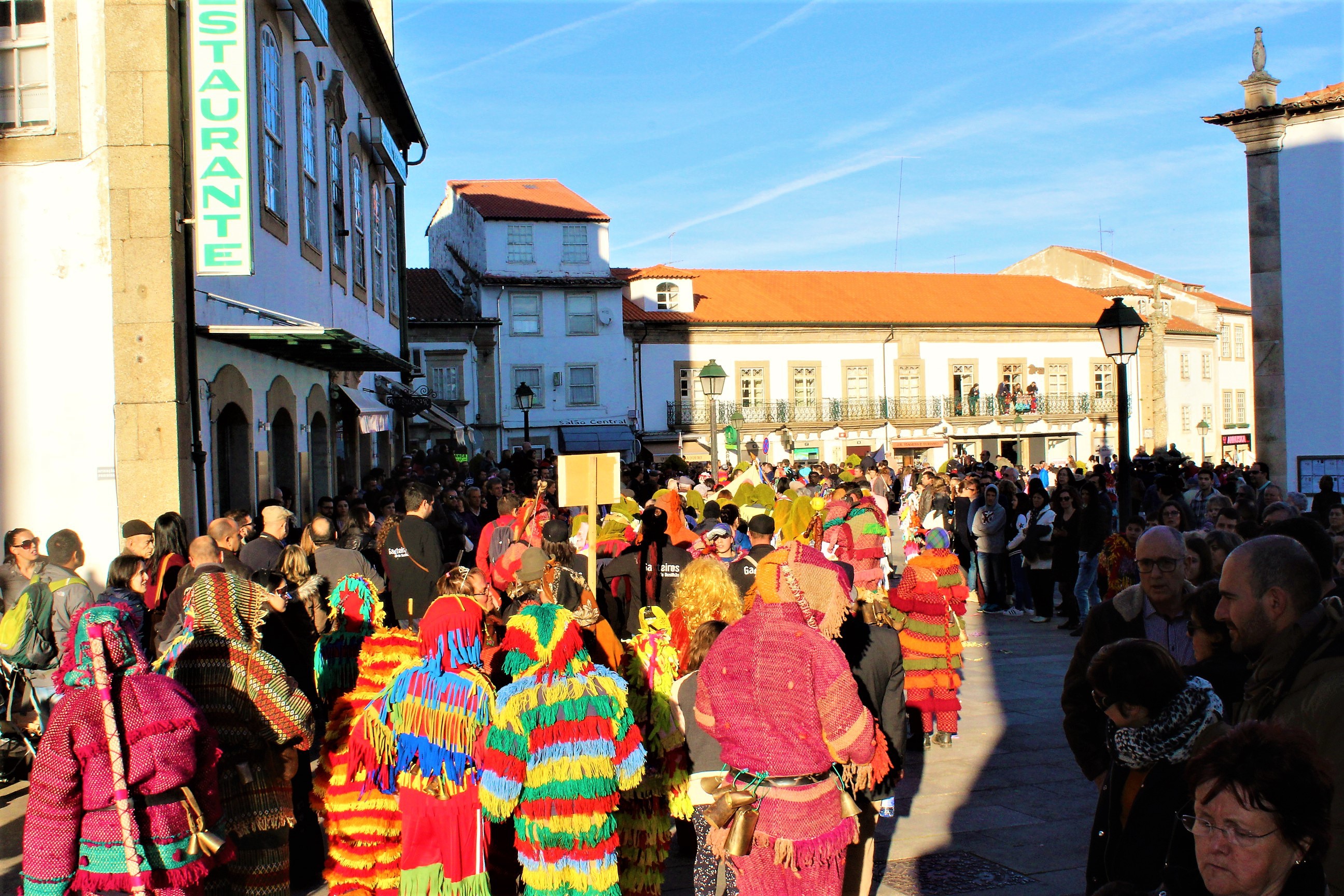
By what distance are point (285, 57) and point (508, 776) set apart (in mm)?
12057

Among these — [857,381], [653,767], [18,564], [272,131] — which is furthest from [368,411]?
[857,381]

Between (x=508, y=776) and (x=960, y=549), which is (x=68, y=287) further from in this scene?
(x=960, y=549)

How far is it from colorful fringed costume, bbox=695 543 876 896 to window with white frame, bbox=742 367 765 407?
45398mm

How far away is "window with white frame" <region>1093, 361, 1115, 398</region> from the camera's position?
180 ft

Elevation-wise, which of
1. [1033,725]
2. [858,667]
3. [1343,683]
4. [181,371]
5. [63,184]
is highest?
[63,184]

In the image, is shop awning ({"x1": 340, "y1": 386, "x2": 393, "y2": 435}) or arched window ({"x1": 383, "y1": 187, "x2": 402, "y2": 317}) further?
arched window ({"x1": 383, "y1": 187, "x2": 402, "y2": 317})

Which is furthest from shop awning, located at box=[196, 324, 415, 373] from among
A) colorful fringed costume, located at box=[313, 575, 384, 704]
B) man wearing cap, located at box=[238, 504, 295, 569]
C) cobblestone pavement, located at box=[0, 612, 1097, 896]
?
colorful fringed costume, located at box=[313, 575, 384, 704]

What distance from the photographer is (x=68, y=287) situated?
10086 mm

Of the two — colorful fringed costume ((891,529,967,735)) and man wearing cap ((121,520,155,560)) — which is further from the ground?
man wearing cap ((121,520,155,560))

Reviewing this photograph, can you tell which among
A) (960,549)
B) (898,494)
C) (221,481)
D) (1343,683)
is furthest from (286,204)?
(898,494)

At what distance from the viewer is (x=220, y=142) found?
33.6ft

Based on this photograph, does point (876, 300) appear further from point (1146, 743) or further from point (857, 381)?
point (1146, 743)

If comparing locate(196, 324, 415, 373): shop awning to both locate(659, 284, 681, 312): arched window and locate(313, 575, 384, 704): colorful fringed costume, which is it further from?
locate(659, 284, 681, 312): arched window

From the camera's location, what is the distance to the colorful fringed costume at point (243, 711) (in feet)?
16.6
